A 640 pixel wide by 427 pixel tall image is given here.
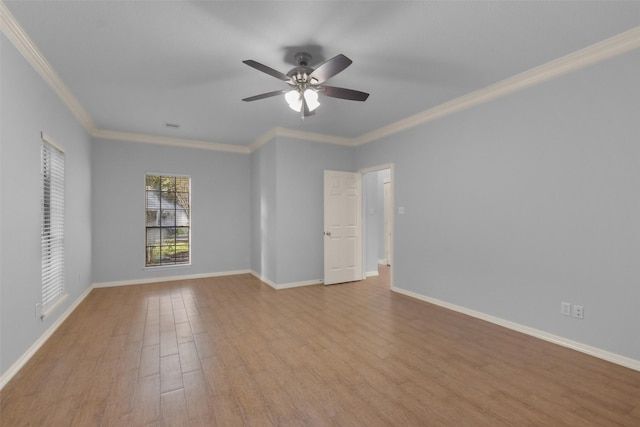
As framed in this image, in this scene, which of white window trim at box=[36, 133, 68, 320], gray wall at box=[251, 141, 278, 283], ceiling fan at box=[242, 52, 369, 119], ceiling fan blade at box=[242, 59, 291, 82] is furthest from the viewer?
gray wall at box=[251, 141, 278, 283]

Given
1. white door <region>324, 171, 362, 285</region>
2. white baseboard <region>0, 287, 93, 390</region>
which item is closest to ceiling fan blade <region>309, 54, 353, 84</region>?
white door <region>324, 171, 362, 285</region>

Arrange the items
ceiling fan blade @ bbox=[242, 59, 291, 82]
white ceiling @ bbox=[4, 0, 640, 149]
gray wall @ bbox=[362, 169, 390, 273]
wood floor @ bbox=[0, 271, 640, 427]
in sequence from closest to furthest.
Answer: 1. wood floor @ bbox=[0, 271, 640, 427]
2. white ceiling @ bbox=[4, 0, 640, 149]
3. ceiling fan blade @ bbox=[242, 59, 291, 82]
4. gray wall @ bbox=[362, 169, 390, 273]

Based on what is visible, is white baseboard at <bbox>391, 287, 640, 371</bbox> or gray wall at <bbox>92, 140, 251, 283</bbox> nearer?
white baseboard at <bbox>391, 287, 640, 371</bbox>

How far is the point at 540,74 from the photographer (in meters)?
3.07

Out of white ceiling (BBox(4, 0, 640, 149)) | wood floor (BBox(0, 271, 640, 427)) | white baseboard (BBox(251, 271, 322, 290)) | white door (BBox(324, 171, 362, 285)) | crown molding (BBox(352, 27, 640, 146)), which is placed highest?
white ceiling (BBox(4, 0, 640, 149))

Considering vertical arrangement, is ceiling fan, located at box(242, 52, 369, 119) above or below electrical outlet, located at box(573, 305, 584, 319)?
above

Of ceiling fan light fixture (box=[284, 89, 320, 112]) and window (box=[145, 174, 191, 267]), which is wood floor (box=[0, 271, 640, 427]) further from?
ceiling fan light fixture (box=[284, 89, 320, 112])

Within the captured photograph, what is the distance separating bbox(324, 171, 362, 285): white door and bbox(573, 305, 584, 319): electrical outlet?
3482mm

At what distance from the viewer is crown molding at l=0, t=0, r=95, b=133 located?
2281mm

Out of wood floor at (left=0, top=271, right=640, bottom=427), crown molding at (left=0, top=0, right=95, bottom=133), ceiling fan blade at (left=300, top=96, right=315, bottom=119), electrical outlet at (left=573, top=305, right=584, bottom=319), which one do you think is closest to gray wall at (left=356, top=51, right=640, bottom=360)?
electrical outlet at (left=573, top=305, right=584, bottom=319)

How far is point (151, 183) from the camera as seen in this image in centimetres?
595

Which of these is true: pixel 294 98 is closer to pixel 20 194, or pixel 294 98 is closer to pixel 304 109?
pixel 304 109

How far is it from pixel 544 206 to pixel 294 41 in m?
2.97

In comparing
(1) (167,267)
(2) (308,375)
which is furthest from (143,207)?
(2) (308,375)
